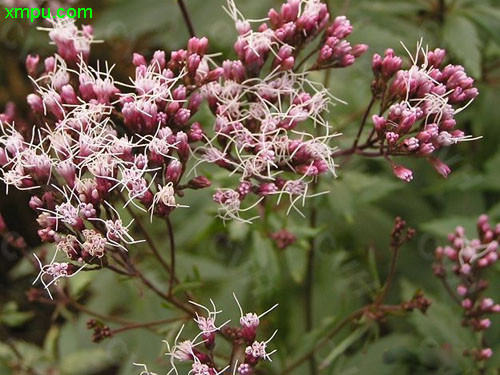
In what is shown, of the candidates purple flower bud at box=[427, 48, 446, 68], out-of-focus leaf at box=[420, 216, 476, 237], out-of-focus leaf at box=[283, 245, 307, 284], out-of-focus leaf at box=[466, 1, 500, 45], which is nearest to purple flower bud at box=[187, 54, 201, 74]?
purple flower bud at box=[427, 48, 446, 68]

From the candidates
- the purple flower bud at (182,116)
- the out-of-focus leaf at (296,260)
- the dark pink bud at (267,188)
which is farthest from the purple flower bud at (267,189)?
the out-of-focus leaf at (296,260)

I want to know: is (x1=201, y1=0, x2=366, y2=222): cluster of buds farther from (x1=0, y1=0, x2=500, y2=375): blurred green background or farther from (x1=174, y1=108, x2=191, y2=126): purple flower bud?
(x1=0, y1=0, x2=500, y2=375): blurred green background

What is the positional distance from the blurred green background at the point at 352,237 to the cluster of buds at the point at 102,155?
0.67 meters

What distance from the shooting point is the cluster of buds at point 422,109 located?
6.75 ft

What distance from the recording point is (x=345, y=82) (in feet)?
11.8

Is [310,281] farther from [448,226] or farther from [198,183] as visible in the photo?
[198,183]

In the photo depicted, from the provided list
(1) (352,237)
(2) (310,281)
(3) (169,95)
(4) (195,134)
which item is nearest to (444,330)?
(2) (310,281)

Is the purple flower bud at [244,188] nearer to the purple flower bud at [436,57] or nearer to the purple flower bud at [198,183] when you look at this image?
the purple flower bud at [198,183]

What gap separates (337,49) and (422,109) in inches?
13.6

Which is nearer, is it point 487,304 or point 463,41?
point 487,304

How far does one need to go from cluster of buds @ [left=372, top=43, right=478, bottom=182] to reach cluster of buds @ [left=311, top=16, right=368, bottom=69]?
14 cm

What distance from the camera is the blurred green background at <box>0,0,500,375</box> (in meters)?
2.84

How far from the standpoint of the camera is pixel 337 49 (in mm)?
2270

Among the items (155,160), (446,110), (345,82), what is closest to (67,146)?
(155,160)
